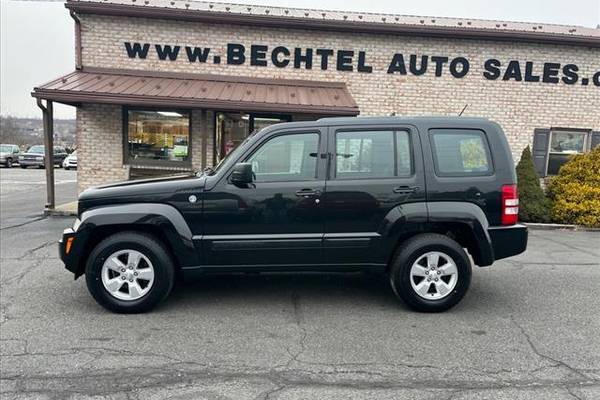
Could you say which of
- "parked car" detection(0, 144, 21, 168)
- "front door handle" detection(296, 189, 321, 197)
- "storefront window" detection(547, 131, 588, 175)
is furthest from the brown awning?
"parked car" detection(0, 144, 21, 168)

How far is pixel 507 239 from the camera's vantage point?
4.38 metres

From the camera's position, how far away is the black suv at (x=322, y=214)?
420 cm

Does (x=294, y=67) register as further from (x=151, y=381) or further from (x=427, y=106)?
(x=151, y=381)

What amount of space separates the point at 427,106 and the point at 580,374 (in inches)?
330

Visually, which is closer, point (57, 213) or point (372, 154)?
point (372, 154)

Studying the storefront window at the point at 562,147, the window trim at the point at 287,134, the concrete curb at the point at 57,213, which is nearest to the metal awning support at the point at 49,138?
the concrete curb at the point at 57,213

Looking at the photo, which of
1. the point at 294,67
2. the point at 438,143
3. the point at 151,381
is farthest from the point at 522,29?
the point at 151,381

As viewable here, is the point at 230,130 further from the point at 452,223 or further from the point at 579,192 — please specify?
the point at 579,192

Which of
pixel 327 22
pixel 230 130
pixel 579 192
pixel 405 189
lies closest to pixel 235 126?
pixel 230 130

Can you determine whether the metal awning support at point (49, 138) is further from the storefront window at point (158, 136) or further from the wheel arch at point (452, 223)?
the wheel arch at point (452, 223)

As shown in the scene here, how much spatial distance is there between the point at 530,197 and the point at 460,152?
6367 mm

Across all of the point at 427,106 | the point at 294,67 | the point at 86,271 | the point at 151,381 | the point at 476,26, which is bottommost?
the point at 151,381

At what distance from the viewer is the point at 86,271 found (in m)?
4.21

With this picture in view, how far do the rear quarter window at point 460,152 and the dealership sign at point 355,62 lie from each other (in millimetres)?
6594
